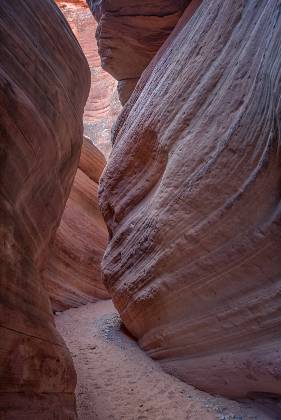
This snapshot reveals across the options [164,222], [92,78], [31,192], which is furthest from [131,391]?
[92,78]

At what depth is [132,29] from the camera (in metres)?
6.80

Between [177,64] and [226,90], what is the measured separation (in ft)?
4.24

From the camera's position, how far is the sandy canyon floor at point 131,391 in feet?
11.8

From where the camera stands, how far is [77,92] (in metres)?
3.86

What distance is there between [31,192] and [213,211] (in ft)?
5.89

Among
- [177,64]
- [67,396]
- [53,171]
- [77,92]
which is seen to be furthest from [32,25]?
[67,396]

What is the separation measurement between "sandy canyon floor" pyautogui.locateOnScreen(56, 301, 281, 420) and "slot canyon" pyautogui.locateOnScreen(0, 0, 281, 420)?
2 cm

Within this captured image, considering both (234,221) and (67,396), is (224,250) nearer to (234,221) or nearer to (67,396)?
(234,221)

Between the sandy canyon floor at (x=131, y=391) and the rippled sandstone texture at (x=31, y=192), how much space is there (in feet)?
3.27

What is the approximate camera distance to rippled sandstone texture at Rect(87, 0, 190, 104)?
21.1 feet

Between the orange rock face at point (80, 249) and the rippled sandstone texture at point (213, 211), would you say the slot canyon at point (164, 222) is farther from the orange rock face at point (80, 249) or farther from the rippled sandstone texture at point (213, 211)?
the orange rock face at point (80, 249)

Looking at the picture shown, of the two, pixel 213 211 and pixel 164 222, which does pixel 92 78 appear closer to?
pixel 164 222

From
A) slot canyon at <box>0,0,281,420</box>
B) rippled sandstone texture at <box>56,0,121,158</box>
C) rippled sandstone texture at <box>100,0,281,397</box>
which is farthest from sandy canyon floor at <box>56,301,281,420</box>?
rippled sandstone texture at <box>56,0,121,158</box>

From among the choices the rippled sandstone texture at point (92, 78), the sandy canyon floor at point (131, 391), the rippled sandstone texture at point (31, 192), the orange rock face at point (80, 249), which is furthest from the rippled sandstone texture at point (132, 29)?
the rippled sandstone texture at point (92, 78)
